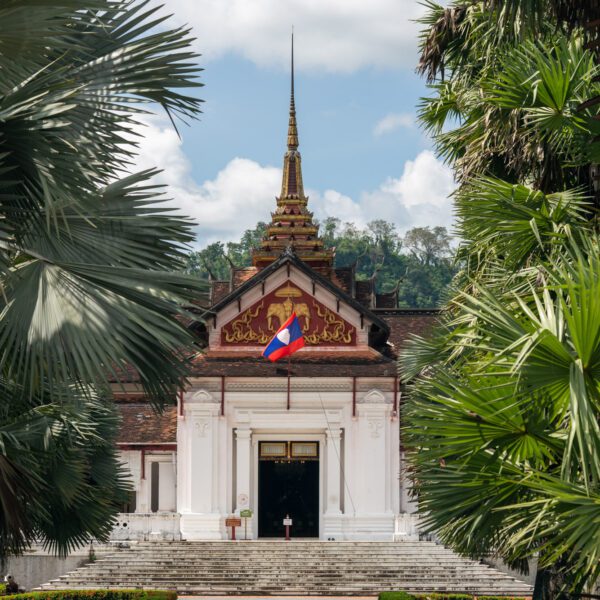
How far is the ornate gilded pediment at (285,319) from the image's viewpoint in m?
43.2

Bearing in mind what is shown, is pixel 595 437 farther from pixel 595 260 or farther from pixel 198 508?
pixel 198 508

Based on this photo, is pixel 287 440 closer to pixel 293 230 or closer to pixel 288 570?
pixel 288 570

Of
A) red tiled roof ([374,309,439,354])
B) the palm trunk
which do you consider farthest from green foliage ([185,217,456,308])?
the palm trunk

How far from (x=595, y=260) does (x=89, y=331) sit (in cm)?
379

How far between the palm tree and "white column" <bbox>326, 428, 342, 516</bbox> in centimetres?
2907

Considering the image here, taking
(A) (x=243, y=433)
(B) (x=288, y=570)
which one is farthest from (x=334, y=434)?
(B) (x=288, y=570)

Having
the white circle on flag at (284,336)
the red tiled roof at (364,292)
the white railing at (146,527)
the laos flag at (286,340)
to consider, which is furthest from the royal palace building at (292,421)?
the red tiled roof at (364,292)

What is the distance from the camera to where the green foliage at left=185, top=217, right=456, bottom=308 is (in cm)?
11869

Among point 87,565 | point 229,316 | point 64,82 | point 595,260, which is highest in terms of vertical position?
point 229,316

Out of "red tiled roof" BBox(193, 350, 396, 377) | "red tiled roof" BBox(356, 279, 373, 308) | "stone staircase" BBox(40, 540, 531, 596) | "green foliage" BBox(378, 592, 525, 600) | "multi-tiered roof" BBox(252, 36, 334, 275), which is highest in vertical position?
"multi-tiered roof" BBox(252, 36, 334, 275)

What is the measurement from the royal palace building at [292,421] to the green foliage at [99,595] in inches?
375

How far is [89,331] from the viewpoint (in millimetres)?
11039

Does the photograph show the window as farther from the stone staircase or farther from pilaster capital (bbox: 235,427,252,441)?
the stone staircase

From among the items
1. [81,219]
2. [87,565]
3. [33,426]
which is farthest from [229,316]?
[81,219]
